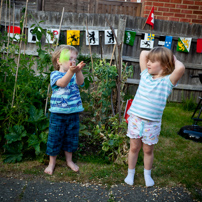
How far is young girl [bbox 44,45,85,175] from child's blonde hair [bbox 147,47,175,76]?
0.75 metres

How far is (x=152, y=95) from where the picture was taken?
2.16 meters

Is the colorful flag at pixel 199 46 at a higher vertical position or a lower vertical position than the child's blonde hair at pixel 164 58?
higher

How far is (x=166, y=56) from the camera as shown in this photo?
2115 mm

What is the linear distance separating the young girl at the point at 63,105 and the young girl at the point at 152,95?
0.65 meters

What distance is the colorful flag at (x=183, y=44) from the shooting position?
5.90 meters

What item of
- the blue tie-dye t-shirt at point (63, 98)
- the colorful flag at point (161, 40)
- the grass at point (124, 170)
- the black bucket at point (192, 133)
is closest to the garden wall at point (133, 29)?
the colorful flag at point (161, 40)

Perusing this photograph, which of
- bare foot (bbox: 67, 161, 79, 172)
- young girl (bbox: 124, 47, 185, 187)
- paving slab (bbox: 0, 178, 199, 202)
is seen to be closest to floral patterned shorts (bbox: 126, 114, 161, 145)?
young girl (bbox: 124, 47, 185, 187)

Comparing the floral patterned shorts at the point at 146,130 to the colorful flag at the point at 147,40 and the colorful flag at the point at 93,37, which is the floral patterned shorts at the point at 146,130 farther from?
the colorful flag at the point at 147,40

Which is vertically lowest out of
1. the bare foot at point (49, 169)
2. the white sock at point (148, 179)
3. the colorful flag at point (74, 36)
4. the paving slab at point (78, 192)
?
the paving slab at point (78, 192)

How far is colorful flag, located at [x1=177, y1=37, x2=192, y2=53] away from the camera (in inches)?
232

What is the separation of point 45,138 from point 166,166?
154 centimetres

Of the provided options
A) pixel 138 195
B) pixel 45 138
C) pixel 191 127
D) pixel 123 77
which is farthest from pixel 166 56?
pixel 191 127

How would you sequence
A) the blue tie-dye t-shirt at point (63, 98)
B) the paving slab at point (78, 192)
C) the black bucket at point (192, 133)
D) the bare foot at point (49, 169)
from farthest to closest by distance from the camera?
the black bucket at point (192, 133) → the bare foot at point (49, 169) → the blue tie-dye t-shirt at point (63, 98) → the paving slab at point (78, 192)

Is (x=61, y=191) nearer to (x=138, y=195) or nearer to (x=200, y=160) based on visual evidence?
(x=138, y=195)
